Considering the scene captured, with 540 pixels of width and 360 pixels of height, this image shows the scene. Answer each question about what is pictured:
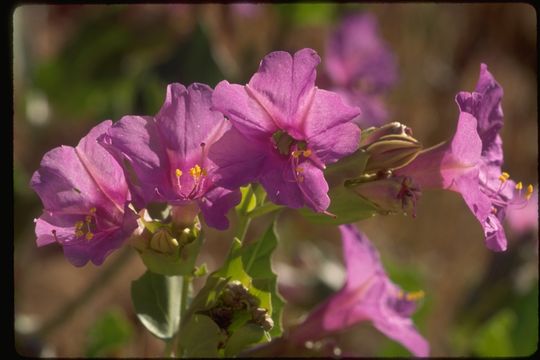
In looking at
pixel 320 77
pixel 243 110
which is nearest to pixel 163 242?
pixel 243 110

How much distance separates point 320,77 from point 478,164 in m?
1.06

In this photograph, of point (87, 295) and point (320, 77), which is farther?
point (320, 77)

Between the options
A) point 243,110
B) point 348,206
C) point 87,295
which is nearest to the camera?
point 243,110

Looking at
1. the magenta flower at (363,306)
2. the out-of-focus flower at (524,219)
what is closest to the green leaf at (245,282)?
the magenta flower at (363,306)

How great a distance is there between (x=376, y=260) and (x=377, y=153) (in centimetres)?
31

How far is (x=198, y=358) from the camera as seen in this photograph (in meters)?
1.08

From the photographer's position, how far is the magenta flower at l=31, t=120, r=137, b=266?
3.23 ft

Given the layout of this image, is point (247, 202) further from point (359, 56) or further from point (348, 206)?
point (359, 56)

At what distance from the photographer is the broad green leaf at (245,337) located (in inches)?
39.3

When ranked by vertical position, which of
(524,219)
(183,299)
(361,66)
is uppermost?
(183,299)

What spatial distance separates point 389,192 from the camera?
1023 mm

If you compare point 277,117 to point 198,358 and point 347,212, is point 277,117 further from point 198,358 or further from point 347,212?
point 198,358

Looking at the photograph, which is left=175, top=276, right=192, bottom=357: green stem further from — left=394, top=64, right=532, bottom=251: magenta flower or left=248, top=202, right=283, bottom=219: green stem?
left=394, top=64, right=532, bottom=251: magenta flower

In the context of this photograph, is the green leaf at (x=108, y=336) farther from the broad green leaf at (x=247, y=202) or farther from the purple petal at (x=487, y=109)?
the purple petal at (x=487, y=109)
